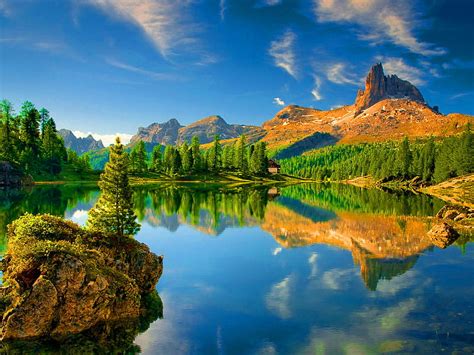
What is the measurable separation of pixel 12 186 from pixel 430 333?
13099 centimetres

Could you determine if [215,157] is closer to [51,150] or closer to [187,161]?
[187,161]

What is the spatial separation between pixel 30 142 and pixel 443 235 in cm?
14021

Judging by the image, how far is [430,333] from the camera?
22828 millimetres

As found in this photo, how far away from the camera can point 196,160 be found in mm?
182375

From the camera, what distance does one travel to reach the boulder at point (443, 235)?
50.5 meters

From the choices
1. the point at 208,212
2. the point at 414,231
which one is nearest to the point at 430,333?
the point at 414,231

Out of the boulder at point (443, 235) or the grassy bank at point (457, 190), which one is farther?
the grassy bank at point (457, 190)

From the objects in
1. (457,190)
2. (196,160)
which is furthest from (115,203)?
(196,160)

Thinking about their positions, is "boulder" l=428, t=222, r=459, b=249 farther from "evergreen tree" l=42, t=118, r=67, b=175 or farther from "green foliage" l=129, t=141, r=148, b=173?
"green foliage" l=129, t=141, r=148, b=173

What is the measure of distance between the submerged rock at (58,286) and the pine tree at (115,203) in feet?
10.3

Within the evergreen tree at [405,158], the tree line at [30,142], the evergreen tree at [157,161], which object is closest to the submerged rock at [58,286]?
the tree line at [30,142]

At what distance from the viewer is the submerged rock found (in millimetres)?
20625

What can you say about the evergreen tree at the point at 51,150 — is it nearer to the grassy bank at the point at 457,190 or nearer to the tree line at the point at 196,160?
the tree line at the point at 196,160

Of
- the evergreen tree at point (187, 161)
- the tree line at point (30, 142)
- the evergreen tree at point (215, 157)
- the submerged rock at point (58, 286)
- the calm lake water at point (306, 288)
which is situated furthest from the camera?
the evergreen tree at point (215, 157)
